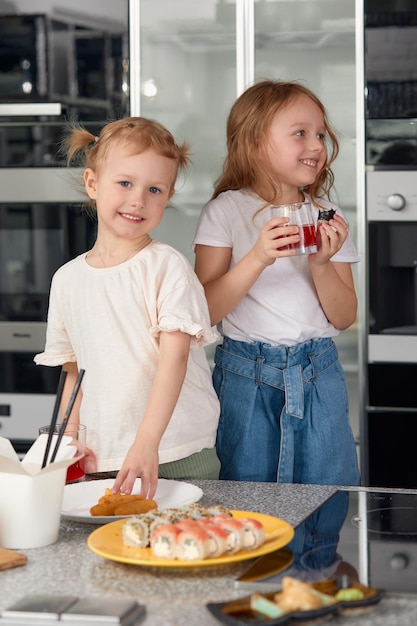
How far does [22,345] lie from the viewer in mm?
2873

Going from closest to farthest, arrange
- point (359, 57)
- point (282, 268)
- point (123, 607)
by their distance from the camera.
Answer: point (123, 607) < point (282, 268) < point (359, 57)

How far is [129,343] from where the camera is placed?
1579 mm

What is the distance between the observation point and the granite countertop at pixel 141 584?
98cm

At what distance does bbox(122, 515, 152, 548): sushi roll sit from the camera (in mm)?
1138

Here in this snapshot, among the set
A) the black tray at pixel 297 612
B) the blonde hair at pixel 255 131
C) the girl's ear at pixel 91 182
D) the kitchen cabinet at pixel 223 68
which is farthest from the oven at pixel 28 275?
the black tray at pixel 297 612

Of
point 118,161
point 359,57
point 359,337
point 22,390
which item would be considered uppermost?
point 359,57

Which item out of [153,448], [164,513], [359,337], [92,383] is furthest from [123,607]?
[359,337]

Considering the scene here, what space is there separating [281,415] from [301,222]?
15.2 inches

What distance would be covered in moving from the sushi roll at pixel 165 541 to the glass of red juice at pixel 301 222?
2.41 feet

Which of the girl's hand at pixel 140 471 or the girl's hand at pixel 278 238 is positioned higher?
the girl's hand at pixel 278 238

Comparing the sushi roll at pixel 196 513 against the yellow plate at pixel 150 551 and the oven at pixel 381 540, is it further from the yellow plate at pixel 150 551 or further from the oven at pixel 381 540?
the oven at pixel 381 540

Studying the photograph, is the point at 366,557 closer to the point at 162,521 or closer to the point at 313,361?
the point at 162,521

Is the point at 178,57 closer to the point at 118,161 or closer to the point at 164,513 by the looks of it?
the point at 118,161

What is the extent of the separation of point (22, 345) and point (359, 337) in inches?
38.8
